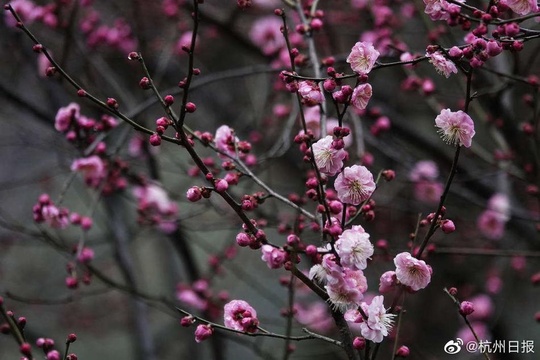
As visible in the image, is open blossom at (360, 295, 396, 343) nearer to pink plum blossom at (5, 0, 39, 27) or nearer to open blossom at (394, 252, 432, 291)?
open blossom at (394, 252, 432, 291)

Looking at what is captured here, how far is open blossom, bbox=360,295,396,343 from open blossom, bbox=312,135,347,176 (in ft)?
1.21

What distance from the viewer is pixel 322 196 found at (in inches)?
70.4

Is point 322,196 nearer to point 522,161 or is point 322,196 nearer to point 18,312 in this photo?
point 522,161

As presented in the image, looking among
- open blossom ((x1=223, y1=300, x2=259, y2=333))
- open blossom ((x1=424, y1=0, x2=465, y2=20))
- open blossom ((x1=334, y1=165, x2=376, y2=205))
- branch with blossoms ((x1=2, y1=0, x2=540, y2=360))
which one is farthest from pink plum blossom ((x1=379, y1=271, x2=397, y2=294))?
open blossom ((x1=424, y1=0, x2=465, y2=20))

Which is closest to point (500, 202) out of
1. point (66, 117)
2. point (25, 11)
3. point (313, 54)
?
A: point (313, 54)

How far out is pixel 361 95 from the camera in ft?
5.96

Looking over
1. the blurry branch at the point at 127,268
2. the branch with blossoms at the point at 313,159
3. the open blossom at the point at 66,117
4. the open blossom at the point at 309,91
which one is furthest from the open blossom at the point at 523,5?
the blurry branch at the point at 127,268

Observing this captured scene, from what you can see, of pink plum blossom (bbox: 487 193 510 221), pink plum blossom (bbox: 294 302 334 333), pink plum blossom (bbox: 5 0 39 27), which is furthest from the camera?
pink plum blossom (bbox: 294 302 334 333)

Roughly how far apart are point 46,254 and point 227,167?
5.79 meters

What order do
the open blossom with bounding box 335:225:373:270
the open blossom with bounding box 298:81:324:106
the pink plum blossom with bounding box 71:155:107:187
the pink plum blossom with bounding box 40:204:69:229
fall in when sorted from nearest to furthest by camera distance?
the open blossom with bounding box 335:225:373:270, the open blossom with bounding box 298:81:324:106, the pink plum blossom with bounding box 40:204:69:229, the pink plum blossom with bounding box 71:155:107:187

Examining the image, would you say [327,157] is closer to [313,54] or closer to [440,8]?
[440,8]

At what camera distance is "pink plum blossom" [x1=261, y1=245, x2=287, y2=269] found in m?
1.77

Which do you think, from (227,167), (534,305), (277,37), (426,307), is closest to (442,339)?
(426,307)

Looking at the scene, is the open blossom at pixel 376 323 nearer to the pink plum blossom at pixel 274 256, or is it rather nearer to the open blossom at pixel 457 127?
the pink plum blossom at pixel 274 256
